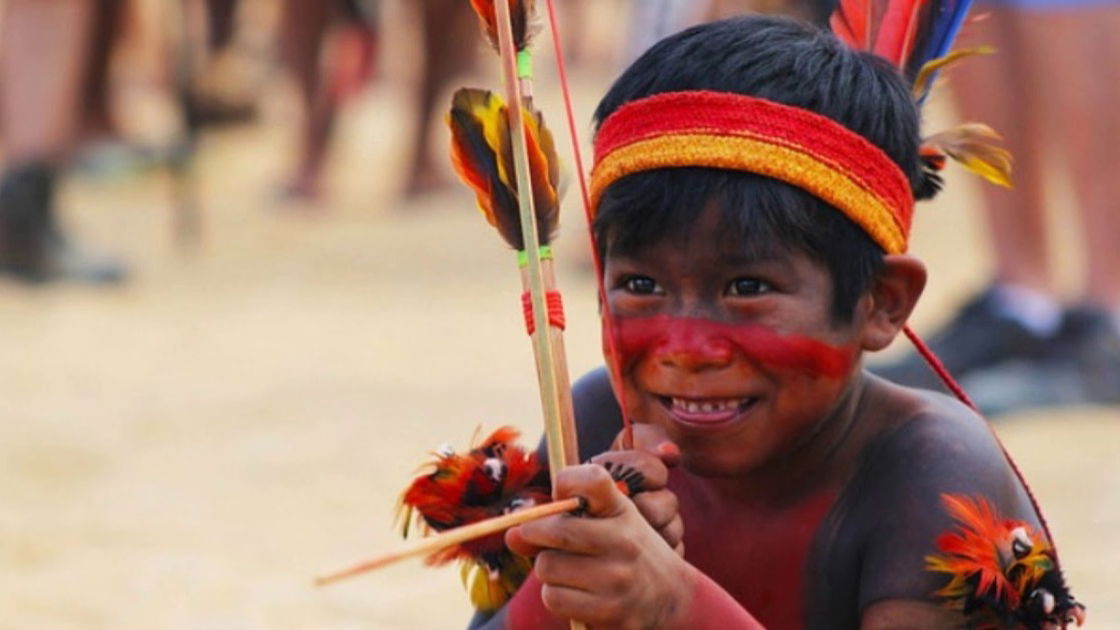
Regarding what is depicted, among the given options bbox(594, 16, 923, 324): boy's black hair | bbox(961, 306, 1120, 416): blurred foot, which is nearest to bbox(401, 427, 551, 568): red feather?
bbox(594, 16, 923, 324): boy's black hair

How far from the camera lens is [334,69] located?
10.0 metres

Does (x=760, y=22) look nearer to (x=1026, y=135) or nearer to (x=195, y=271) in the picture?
(x=1026, y=135)

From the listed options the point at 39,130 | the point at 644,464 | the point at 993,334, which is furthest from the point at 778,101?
the point at 39,130

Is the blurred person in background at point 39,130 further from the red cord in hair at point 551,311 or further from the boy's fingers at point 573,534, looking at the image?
the boy's fingers at point 573,534

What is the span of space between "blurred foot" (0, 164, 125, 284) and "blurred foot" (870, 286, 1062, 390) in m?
3.25

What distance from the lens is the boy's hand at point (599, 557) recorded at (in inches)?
82.7

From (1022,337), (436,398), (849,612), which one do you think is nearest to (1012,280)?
(1022,337)

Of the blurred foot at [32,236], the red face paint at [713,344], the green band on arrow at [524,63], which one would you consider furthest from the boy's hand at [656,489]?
the blurred foot at [32,236]

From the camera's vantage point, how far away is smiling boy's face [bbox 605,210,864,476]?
235 centimetres

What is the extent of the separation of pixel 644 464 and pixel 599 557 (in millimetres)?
209

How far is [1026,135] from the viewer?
5.86m

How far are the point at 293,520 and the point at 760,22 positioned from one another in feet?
8.27

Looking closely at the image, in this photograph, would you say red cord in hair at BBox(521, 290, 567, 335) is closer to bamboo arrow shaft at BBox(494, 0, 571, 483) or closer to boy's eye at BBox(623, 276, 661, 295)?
bamboo arrow shaft at BBox(494, 0, 571, 483)

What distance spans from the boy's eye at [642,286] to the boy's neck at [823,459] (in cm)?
29
